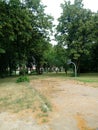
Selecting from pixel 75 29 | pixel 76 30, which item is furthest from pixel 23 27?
pixel 75 29

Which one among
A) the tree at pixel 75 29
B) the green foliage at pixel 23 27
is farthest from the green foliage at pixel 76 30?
the green foliage at pixel 23 27

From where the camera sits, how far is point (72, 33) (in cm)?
4806

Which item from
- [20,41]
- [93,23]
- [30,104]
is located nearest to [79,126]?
[30,104]

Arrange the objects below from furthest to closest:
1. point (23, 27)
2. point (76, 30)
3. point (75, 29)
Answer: point (75, 29) < point (76, 30) < point (23, 27)

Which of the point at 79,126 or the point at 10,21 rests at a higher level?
the point at 10,21

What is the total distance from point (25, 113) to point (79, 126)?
2863 mm

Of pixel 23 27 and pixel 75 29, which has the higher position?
pixel 75 29

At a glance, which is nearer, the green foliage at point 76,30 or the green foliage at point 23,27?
the green foliage at point 23,27

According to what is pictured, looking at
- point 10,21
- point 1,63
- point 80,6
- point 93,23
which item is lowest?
point 1,63

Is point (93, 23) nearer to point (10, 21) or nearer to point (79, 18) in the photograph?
point (79, 18)

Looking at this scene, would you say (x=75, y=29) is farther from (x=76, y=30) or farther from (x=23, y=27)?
(x=23, y=27)

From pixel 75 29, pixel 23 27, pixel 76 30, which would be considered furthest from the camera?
pixel 75 29

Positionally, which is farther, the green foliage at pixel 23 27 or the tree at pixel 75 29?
the tree at pixel 75 29

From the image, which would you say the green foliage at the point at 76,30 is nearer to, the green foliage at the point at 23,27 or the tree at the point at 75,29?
the tree at the point at 75,29
